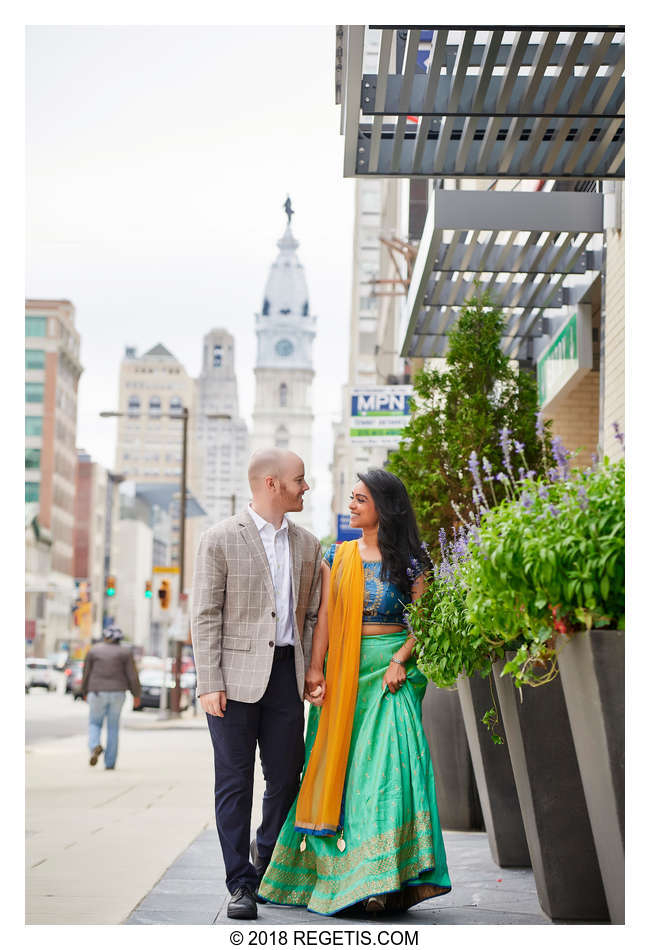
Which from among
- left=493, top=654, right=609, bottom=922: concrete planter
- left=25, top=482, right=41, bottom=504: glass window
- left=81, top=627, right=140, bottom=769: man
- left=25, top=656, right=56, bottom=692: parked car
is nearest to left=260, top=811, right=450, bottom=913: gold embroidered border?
left=493, top=654, right=609, bottom=922: concrete planter

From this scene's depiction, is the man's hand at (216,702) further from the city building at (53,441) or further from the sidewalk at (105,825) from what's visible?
the city building at (53,441)

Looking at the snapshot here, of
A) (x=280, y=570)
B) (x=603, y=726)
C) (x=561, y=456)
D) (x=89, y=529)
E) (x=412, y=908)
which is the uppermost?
(x=89, y=529)

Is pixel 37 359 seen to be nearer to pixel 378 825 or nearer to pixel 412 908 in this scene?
pixel 412 908

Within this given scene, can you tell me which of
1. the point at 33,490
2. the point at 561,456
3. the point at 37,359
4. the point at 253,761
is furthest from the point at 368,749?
the point at 37,359

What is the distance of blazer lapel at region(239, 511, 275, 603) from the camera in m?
5.70

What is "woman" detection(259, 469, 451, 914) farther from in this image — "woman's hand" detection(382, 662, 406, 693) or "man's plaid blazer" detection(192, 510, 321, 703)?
"man's plaid blazer" detection(192, 510, 321, 703)

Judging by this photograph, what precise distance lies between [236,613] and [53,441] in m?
117

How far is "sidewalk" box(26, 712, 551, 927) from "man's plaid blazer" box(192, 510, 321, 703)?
39.9 inches

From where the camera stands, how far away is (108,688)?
660 inches

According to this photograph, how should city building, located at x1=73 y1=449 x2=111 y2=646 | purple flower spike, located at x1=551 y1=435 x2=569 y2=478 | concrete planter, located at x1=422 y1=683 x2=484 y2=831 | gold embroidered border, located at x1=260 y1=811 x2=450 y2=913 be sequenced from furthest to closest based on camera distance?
city building, located at x1=73 y1=449 x2=111 y2=646
concrete planter, located at x1=422 y1=683 x2=484 y2=831
gold embroidered border, located at x1=260 y1=811 x2=450 y2=913
purple flower spike, located at x1=551 y1=435 x2=569 y2=478

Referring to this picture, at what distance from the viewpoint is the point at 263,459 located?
584 cm

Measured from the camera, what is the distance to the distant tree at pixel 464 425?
862 centimetres

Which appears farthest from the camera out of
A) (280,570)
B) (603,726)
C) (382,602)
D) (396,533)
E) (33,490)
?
(33,490)

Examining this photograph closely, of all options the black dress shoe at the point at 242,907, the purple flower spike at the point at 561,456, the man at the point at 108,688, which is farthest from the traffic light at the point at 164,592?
the purple flower spike at the point at 561,456
